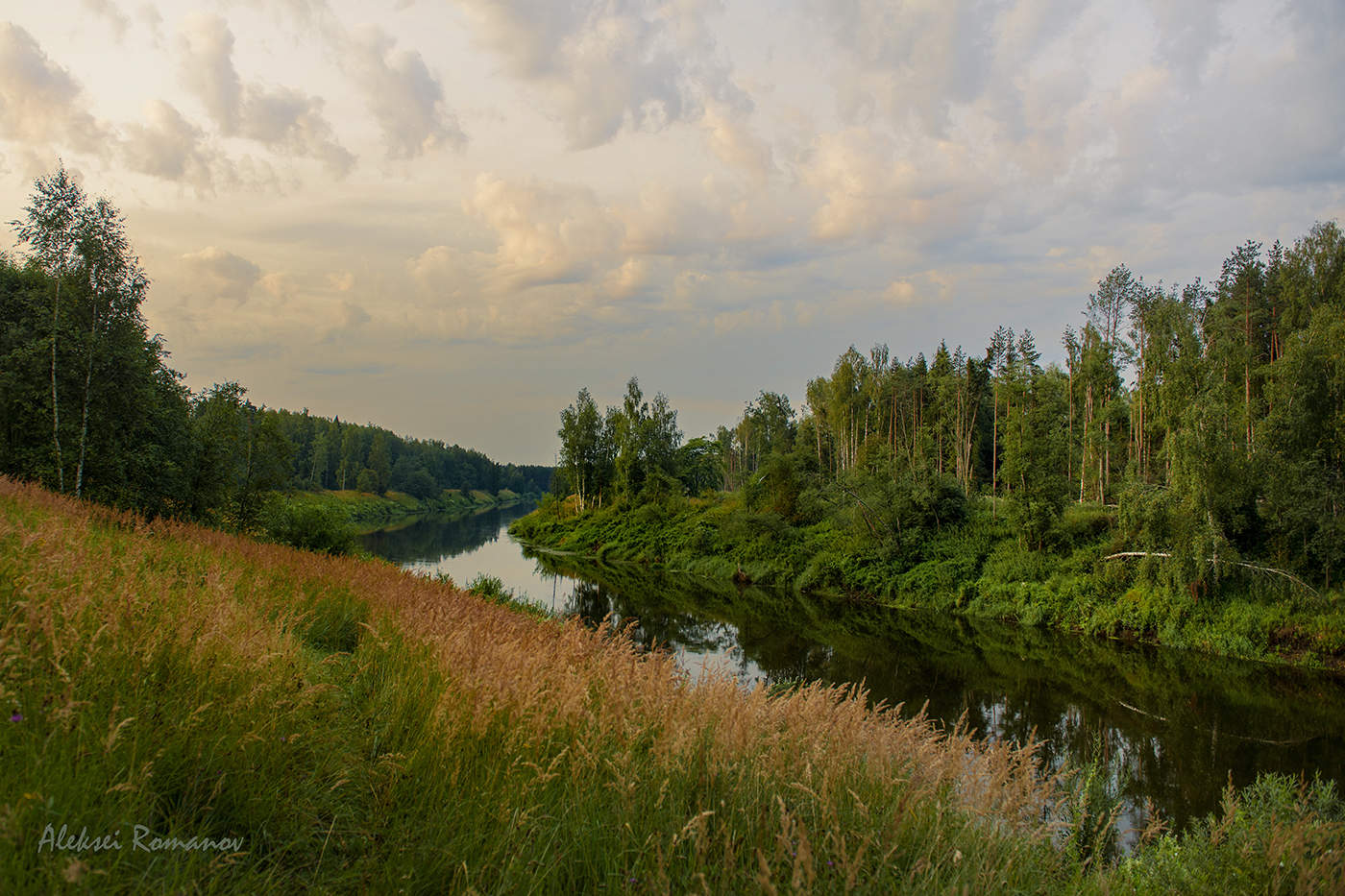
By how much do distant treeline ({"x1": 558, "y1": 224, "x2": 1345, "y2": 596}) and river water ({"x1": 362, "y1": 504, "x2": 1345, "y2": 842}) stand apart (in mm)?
4349

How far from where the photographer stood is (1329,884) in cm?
342

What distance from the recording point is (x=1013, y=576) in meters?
27.9

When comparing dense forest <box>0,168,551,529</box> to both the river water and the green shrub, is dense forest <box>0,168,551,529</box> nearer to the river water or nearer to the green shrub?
the green shrub

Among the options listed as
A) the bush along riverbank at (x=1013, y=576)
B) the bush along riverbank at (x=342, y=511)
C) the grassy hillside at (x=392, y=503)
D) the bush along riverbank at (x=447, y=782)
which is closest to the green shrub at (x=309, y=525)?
the bush along riverbank at (x=342, y=511)

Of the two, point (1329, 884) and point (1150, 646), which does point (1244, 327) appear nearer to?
point (1150, 646)

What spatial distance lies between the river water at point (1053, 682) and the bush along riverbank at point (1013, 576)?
1.19 metres

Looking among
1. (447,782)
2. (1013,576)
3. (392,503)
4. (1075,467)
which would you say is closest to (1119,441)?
(1075,467)

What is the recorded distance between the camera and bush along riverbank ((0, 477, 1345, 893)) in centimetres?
236

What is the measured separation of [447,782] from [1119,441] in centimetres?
4572

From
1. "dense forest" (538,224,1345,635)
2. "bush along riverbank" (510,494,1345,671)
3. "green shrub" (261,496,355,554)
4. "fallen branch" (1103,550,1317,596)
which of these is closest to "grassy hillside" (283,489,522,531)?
"dense forest" (538,224,1345,635)

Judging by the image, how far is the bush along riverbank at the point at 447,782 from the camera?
7.75 ft

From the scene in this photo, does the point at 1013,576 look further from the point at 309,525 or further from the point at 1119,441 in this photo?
the point at 309,525

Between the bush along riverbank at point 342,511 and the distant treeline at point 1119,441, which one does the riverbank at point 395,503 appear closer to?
the bush along riverbank at point 342,511

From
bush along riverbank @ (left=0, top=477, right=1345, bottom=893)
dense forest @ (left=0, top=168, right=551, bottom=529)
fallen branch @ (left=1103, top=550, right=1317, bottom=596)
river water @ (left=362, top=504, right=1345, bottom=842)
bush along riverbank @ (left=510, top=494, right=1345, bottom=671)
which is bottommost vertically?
river water @ (left=362, top=504, right=1345, bottom=842)
